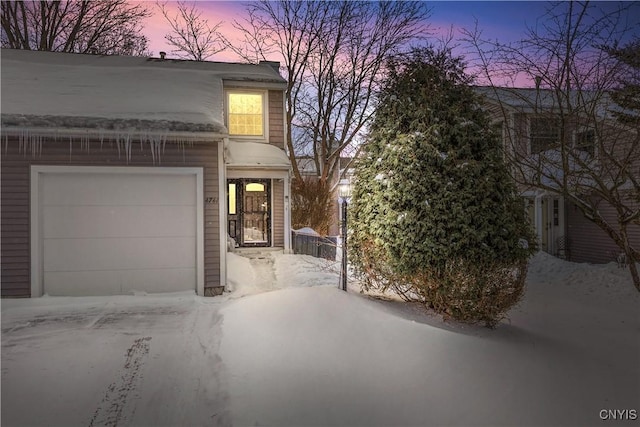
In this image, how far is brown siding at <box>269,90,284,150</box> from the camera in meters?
12.2

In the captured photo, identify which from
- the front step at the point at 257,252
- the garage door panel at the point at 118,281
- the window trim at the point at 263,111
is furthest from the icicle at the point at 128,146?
the window trim at the point at 263,111

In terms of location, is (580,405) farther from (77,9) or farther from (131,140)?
(77,9)

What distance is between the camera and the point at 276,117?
12.3 metres

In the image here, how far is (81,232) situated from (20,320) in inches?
68.4

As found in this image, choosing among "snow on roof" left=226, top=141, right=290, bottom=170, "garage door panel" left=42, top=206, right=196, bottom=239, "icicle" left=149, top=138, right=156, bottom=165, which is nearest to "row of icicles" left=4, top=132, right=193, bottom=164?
"icicle" left=149, top=138, right=156, bottom=165

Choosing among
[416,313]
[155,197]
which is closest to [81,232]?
[155,197]

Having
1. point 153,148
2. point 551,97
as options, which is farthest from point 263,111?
point 551,97

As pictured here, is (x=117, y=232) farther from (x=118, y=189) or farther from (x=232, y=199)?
(x=232, y=199)

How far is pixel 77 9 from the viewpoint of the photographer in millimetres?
18125

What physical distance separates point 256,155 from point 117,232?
513 cm

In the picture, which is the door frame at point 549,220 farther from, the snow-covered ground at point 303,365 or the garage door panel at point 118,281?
the garage door panel at point 118,281

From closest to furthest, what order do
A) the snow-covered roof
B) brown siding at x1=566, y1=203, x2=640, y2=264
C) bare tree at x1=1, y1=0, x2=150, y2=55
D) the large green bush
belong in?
the large green bush → the snow-covered roof → brown siding at x1=566, y1=203, x2=640, y2=264 → bare tree at x1=1, y1=0, x2=150, y2=55

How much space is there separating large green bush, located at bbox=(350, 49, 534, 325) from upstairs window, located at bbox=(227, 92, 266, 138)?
6.95 meters

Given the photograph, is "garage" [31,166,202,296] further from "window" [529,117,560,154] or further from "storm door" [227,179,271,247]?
"window" [529,117,560,154]
